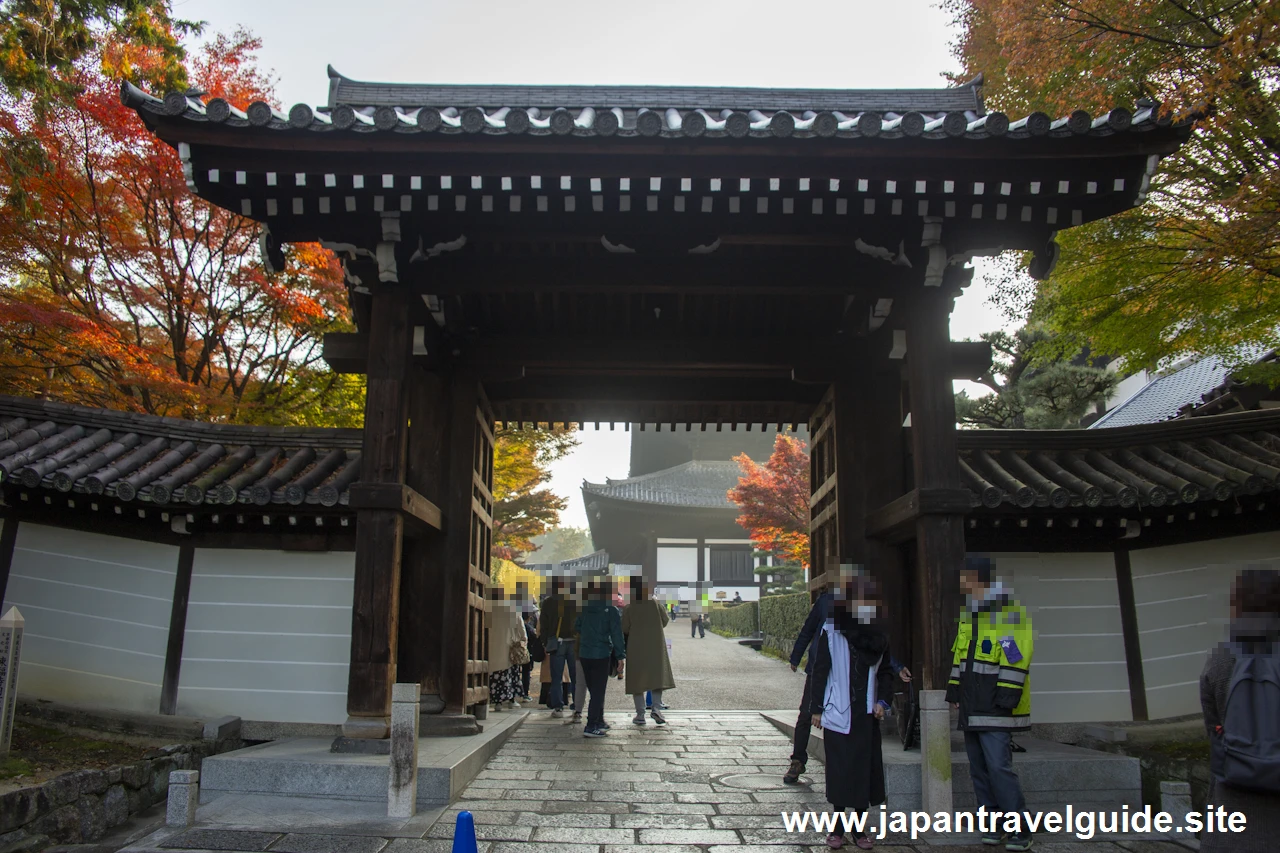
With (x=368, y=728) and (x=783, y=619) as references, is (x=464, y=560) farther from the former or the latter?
(x=783, y=619)

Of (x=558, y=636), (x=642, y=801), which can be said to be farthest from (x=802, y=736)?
(x=558, y=636)

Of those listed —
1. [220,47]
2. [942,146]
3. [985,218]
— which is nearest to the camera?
[942,146]

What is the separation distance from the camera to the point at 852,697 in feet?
17.5

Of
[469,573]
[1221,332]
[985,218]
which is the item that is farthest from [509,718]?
[1221,332]

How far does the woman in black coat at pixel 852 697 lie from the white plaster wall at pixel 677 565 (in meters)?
34.5

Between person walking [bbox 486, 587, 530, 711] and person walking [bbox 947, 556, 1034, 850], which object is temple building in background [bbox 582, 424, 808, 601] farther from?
person walking [bbox 947, 556, 1034, 850]

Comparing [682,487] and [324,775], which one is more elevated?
[682,487]

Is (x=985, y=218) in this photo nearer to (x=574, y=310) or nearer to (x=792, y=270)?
(x=792, y=270)

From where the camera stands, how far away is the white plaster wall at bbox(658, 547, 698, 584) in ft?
131

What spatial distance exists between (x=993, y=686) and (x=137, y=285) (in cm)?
1392

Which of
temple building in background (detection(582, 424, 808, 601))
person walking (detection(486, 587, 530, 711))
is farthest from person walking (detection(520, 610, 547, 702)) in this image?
temple building in background (detection(582, 424, 808, 601))

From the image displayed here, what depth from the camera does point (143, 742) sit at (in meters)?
7.94

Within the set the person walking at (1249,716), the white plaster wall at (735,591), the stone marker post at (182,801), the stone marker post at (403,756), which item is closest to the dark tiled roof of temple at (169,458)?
the stone marker post at (403,756)

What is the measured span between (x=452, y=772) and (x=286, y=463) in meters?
3.95
